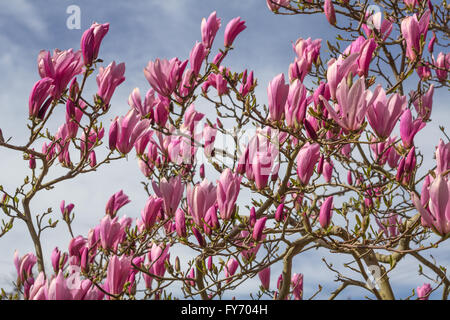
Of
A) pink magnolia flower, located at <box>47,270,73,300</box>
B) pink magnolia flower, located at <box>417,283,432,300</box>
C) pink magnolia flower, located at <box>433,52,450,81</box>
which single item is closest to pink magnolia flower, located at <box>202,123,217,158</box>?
pink magnolia flower, located at <box>47,270,73,300</box>

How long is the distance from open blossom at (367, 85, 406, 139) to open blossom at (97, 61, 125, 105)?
1.34 metres

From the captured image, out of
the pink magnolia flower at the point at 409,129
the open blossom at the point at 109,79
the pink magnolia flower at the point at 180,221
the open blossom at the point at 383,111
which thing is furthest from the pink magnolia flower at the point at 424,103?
the open blossom at the point at 109,79

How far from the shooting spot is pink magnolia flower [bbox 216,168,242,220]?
230cm

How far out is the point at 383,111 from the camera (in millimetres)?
2154

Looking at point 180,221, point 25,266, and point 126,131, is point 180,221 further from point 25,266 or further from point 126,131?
point 25,266

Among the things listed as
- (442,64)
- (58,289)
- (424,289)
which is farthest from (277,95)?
(424,289)

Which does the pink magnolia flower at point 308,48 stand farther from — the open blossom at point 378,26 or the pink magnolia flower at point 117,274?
the pink magnolia flower at point 117,274

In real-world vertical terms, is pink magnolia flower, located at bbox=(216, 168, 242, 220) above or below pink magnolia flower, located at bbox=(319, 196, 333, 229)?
above

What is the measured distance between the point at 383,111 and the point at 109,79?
145cm

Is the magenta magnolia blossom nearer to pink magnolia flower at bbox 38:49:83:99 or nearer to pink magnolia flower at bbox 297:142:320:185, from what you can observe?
pink magnolia flower at bbox 297:142:320:185

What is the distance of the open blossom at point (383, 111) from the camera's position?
2145 millimetres

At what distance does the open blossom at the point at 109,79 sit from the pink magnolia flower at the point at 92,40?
0.12 meters
